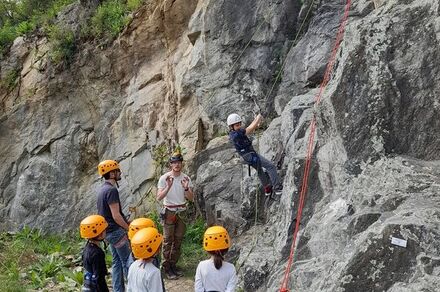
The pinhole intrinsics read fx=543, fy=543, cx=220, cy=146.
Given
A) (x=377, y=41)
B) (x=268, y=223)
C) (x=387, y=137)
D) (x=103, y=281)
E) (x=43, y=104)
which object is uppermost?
(x=43, y=104)

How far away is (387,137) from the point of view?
21.0 feet

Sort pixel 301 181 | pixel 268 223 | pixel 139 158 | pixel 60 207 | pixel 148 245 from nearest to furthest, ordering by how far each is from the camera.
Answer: pixel 148 245 → pixel 301 181 → pixel 268 223 → pixel 139 158 → pixel 60 207

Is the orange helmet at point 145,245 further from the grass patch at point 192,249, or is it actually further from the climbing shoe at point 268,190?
the climbing shoe at point 268,190

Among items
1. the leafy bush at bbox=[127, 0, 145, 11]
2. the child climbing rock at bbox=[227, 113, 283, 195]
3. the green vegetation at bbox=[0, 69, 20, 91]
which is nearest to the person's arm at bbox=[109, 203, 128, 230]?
the child climbing rock at bbox=[227, 113, 283, 195]

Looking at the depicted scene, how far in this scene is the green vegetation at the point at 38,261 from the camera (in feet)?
30.7

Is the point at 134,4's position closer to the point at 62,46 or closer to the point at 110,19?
the point at 110,19

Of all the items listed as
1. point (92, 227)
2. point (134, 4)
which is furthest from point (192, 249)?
point (134, 4)

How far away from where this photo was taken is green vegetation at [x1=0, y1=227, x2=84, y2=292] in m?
9.37

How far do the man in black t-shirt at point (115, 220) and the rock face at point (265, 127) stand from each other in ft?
5.52

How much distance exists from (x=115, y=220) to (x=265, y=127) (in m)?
4.61

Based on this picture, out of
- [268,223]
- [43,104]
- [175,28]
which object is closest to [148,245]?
[268,223]

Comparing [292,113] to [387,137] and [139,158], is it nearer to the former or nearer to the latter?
[387,137]

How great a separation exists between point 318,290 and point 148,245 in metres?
1.79

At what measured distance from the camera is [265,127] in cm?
1090
